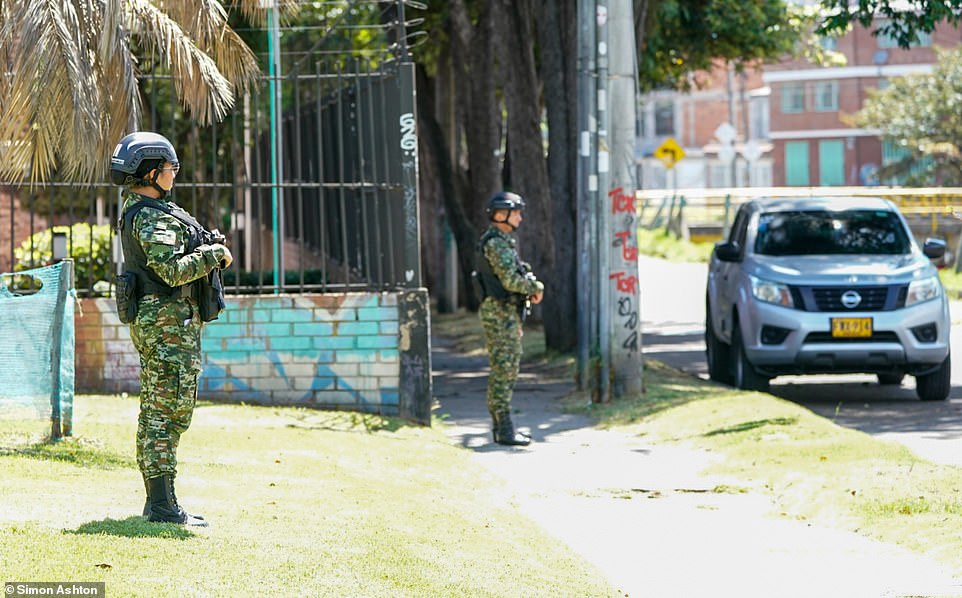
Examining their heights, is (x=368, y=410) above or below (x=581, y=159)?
below

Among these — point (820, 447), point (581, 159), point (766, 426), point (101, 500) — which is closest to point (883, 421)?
point (766, 426)

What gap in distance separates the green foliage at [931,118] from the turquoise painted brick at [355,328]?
41138mm

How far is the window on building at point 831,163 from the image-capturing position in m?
71.2

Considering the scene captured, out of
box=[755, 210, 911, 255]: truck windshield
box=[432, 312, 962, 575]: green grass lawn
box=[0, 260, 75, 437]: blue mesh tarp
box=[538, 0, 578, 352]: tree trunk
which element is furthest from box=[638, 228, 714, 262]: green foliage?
box=[0, 260, 75, 437]: blue mesh tarp

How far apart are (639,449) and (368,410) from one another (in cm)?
230

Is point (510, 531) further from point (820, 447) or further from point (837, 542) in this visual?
point (820, 447)

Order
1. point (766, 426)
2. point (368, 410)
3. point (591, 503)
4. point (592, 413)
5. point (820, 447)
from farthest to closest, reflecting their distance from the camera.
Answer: point (592, 413), point (368, 410), point (766, 426), point (820, 447), point (591, 503)

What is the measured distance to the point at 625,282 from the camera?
13992mm

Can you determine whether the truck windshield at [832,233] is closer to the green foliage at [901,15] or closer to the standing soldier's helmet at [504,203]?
the green foliage at [901,15]

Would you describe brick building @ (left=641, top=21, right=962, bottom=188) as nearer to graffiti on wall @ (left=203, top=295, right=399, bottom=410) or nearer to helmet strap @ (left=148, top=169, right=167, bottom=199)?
graffiti on wall @ (left=203, top=295, right=399, bottom=410)

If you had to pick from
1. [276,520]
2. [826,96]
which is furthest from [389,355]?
[826,96]

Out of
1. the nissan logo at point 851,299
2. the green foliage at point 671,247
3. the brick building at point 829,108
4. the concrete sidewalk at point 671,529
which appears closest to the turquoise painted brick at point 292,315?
the concrete sidewalk at point 671,529

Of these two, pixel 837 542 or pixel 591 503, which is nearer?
pixel 837 542

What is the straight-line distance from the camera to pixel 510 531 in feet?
26.9
